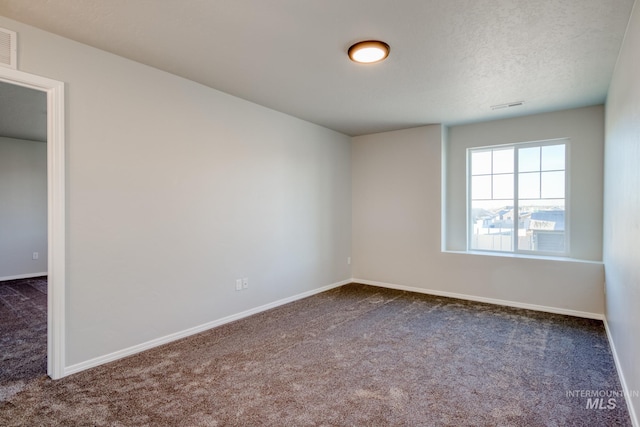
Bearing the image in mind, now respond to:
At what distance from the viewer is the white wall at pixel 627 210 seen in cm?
196

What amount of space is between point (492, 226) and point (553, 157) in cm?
118

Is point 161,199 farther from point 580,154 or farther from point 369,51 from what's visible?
point 580,154

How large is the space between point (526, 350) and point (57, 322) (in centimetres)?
382

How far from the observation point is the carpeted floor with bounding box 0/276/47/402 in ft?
8.20

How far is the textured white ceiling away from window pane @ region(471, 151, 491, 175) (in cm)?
119

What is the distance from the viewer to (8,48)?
7.48ft

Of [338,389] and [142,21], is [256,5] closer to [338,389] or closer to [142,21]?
[142,21]

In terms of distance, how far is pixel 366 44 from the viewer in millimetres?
2559

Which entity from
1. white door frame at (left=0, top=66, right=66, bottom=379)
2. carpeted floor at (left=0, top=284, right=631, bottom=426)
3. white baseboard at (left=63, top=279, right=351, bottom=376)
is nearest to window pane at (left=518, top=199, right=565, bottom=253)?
carpeted floor at (left=0, top=284, right=631, bottom=426)

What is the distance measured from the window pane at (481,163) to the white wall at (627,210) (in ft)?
6.24

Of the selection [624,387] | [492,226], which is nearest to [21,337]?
[624,387]

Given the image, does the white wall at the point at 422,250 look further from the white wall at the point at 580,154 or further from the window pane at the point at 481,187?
the window pane at the point at 481,187

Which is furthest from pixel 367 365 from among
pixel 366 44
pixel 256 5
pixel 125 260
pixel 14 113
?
pixel 14 113

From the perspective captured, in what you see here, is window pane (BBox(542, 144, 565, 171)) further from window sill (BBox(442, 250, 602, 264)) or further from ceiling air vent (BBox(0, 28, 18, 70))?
ceiling air vent (BBox(0, 28, 18, 70))
